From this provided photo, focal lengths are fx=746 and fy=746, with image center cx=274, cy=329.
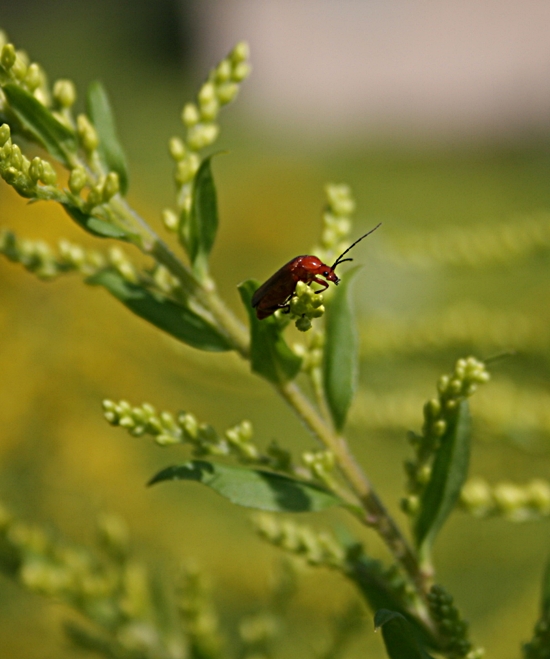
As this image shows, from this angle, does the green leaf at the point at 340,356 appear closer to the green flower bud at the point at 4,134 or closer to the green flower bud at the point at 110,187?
the green flower bud at the point at 110,187

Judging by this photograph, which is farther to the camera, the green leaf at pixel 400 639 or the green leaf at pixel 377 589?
the green leaf at pixel 377 589

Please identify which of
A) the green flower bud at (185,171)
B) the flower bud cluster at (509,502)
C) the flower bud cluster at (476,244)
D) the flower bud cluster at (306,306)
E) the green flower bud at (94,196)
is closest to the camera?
the flower bud cluster at (306,306)

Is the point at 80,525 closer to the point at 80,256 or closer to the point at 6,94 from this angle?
the point at 80,256

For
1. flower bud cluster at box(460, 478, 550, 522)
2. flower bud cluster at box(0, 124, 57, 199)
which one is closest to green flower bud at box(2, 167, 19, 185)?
flower bud cluster at box(0, 124, 57, 199)

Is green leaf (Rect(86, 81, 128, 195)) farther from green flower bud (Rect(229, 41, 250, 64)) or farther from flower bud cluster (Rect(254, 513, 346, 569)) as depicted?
flower bud cluster (Rect(254, 513, 346, 569))

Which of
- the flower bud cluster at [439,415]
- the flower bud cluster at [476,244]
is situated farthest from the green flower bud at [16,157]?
the flower bud cluster at [476,244]

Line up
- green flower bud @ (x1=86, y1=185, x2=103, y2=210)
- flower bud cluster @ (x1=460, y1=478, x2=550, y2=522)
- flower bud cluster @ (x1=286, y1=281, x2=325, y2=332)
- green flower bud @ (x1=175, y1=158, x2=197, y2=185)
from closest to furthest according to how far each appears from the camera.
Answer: flower bud cluster @ (x1=286, y1=281, x2=325, y2=332) → green flower bud @ (x1=86, y1=185, x2=103, y2=210) → green flower bud @ (x1=175, y1=158, x2=197, y2=185) → flower bud cluster @ (x1=460, y1=478, x2=550, y2=522)
